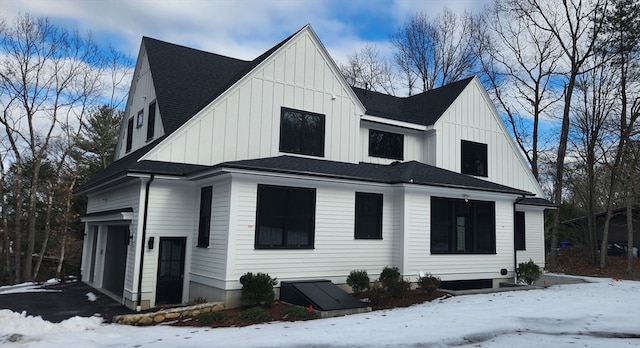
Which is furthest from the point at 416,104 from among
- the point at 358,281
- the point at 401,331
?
the point at 401,331

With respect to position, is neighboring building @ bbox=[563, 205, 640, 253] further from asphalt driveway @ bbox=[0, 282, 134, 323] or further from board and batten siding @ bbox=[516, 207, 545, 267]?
asphalt driveway @ bbox=[0, 282, 134, 323]

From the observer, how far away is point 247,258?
450 inches

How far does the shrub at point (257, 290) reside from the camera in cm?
1072

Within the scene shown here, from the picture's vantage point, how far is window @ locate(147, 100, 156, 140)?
15.4 metres

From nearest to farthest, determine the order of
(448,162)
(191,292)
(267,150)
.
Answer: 1. (191,292)
2. (267,150)
3. (448,162)

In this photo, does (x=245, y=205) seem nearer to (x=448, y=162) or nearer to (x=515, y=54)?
(x=448, y=162)

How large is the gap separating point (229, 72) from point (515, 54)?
1769 centimetres

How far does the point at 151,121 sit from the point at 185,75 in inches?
92.7

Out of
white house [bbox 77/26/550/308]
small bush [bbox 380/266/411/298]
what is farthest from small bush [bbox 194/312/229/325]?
small bush [bbox 380/266/411/298]

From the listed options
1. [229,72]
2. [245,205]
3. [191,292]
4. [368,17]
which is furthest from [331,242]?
[368,17]

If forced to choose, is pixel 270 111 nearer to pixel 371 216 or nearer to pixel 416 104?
pixel 371 216

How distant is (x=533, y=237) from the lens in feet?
66.7

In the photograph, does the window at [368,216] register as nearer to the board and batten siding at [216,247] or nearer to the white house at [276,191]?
the white house at [276,191]

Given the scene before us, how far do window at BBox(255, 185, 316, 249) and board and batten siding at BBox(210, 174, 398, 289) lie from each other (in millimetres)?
146
